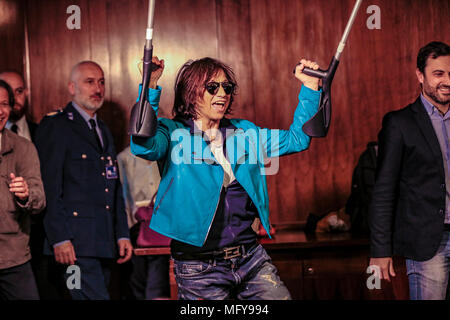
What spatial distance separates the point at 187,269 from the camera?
239cm

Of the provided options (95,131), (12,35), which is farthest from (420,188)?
(12,35)

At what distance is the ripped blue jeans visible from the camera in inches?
93.7

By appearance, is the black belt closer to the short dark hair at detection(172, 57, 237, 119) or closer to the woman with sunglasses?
the woman with sunglasses

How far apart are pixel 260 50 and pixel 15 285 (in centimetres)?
259

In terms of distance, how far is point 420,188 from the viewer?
9.36 feet

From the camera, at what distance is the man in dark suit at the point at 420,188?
281cm

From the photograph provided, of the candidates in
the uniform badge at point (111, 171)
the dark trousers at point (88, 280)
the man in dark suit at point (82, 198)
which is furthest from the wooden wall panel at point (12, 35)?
the dark trousers at point (88, 280)

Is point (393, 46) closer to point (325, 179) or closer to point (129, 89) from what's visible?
point (325, 179)

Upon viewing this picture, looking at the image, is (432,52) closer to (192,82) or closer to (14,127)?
(192,82)

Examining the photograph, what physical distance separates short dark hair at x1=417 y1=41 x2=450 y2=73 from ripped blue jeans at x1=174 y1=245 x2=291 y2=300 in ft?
4.23

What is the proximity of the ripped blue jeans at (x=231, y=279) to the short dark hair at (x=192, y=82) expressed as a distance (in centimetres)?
63

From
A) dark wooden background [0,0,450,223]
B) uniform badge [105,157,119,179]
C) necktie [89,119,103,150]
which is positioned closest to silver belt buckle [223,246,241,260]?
uniform badge [105,157,119,179]

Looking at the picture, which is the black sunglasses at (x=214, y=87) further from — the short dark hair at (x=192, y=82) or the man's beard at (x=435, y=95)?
the man's beard at (x=435, y=95)

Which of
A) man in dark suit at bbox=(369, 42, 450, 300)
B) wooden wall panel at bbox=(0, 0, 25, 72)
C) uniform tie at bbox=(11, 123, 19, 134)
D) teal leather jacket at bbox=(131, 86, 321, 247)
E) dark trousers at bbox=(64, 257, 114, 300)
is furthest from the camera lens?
wooden wall panel at bbox=(0, 0, 25, 72)
